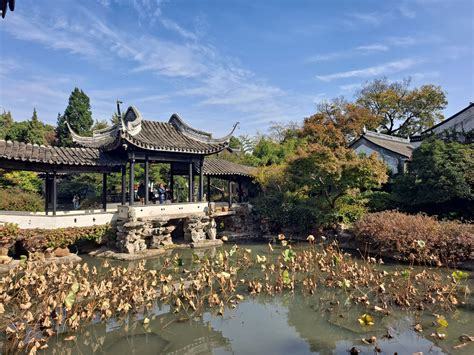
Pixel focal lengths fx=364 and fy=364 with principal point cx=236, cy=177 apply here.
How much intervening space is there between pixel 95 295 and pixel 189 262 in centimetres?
530

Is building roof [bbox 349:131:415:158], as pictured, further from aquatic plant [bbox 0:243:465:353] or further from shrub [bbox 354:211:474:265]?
aquatic plant [bbox 0:243:465:353]

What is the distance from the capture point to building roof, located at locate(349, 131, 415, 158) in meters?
21.5

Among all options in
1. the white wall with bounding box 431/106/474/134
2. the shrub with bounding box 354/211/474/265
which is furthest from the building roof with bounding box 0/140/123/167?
the white wall with bounding box 431/106/474/134

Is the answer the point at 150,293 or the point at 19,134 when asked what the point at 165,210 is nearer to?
the point at 150,293

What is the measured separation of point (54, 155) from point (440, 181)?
44.5 ft

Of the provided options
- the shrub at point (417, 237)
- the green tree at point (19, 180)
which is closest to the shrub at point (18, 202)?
the green tree at point (19, 180)

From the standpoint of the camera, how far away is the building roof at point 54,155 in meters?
11.1

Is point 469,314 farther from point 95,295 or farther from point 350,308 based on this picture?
point 95,295

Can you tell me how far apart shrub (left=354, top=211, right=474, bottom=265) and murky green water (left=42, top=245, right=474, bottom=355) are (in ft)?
10.6

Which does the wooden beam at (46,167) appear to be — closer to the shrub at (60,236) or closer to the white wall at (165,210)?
the white wall at (165,210)

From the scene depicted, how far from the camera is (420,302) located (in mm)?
7211

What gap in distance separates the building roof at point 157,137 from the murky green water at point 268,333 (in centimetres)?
770

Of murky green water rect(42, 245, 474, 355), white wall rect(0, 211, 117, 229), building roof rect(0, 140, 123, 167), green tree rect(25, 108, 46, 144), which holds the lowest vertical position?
murky green water rect(42, 245, 474, 355)

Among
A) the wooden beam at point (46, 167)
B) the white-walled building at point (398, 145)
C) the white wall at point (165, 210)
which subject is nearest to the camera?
the wooden beam at point (46, 167)
